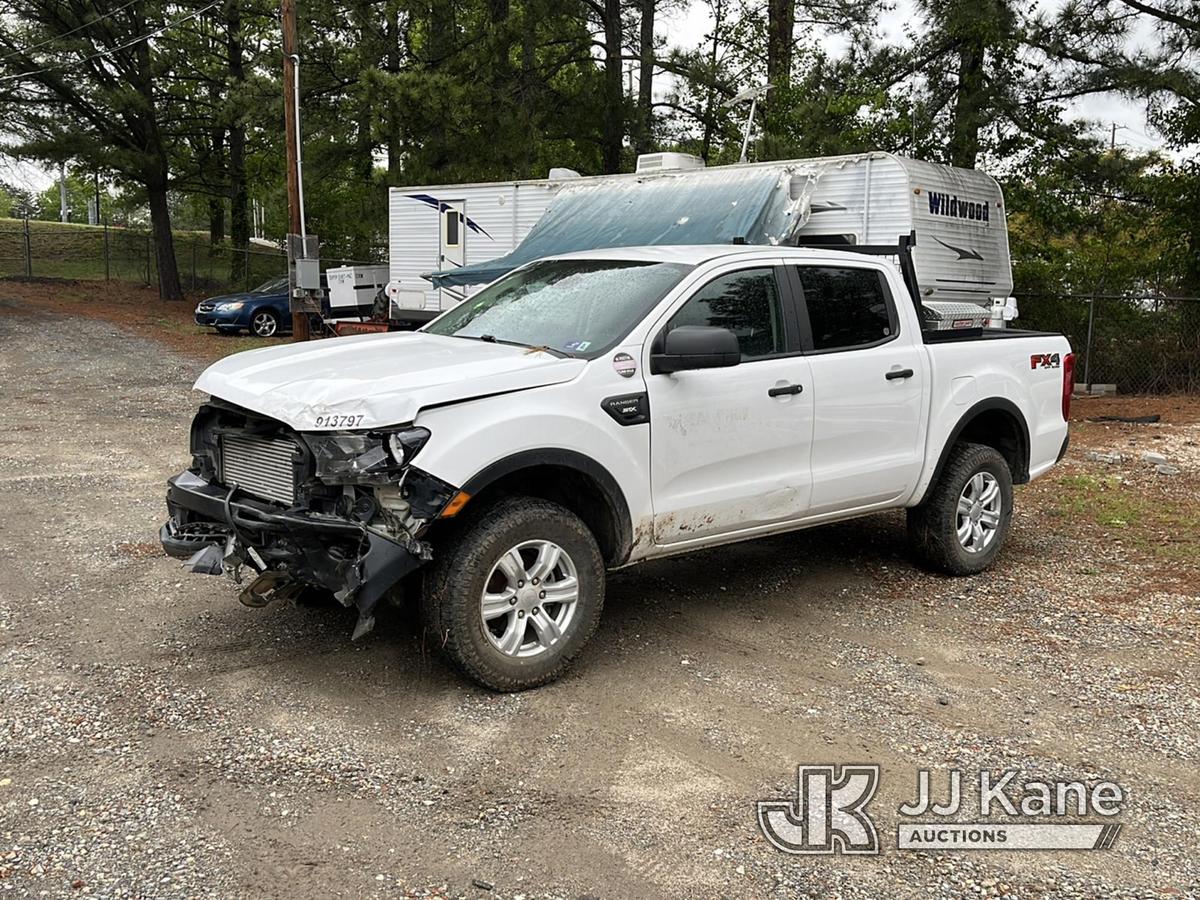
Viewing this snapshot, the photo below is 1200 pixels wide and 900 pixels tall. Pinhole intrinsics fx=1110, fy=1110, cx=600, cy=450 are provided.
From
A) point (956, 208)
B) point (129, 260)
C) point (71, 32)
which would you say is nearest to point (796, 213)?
point (956, 208)

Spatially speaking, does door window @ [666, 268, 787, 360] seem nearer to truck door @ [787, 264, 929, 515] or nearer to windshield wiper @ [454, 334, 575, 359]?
truck door @ [787, 264, 929, 515]

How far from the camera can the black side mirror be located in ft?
15.9

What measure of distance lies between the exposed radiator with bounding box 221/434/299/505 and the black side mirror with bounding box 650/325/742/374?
64.5 inches

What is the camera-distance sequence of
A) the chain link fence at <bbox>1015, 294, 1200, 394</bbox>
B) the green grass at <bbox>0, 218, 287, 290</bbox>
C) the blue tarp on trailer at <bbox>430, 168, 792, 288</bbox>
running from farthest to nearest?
the green grass at <bbox>0, 218, 287, 290</bbox>
the chain link fence at <bbox>1015, 294, 1200, 394</bbox>
the blue tarp on trailer at <bbox>430, 168, 792, 288</bbox>

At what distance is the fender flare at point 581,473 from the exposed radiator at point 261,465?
76cm

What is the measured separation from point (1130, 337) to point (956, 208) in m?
5.92

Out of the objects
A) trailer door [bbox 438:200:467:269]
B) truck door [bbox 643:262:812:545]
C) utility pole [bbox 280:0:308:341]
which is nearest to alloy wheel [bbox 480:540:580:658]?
truck door [bbox 643:262:812:545]

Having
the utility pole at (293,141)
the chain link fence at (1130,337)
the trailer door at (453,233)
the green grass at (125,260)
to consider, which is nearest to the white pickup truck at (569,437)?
the trailer door at (453,233)

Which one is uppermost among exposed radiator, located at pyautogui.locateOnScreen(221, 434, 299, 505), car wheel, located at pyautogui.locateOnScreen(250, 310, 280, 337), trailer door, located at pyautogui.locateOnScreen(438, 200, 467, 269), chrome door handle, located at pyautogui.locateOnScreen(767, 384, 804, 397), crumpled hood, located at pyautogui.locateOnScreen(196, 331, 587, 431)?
trailer door, located at pyautogui.locateOnScreen(438, 200, 467, 269)

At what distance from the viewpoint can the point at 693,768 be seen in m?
4.09

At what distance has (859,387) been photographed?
5852 millimetres

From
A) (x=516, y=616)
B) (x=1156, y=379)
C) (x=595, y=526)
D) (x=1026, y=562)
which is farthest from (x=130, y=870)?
(x=1156, y=379)

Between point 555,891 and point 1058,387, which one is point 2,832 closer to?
point 555,891

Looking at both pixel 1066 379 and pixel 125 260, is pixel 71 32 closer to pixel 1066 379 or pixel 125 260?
pixel 125 260
